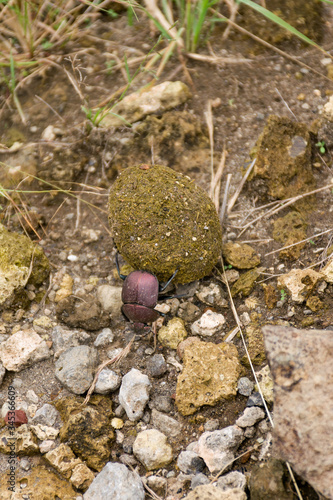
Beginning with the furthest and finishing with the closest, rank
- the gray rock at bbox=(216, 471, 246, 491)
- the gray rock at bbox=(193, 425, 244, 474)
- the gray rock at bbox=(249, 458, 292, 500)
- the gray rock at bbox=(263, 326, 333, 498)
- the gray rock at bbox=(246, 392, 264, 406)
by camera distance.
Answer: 1. the gray rock at bbox=(246, 392, 264, 406)
2. the gray rock at bbox=(193, 425, 244, 474)
3. the gray rock at bbox=(216, 471, 246, 491)
4. the gray rock at bbox=(249, 458, 292, 500)
5. the gray rock at bbox=(263, 326, 333, 498)

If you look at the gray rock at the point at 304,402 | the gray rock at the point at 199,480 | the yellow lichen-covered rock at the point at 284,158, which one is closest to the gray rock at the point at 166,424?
the gray rock at the point at 199,480

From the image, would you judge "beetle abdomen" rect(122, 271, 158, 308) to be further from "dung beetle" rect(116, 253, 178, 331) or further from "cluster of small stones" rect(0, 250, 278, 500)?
"cluster of small stones" rect(0, 250, 278, 500)

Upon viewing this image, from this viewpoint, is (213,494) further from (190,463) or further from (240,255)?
(240,255)

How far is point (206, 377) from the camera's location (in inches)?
91.7

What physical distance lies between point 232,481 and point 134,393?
0.68 metres

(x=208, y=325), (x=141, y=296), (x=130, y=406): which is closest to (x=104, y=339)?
(x=141, y=296)

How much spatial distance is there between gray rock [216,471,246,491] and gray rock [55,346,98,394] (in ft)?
2.97

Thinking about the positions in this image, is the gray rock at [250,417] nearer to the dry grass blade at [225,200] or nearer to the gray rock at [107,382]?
the gray rock at [107,382]

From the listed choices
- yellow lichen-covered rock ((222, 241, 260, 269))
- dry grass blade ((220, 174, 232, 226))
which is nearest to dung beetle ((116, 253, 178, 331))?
yellow lichen-covered rock ((222, 241, 260, 269))

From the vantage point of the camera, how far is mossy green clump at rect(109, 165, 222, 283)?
248 cm

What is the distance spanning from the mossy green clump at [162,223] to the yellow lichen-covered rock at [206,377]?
1.63 ft

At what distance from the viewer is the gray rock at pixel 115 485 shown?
204 centimetres

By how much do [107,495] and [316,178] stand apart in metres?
2.38

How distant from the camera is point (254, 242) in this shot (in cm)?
289
